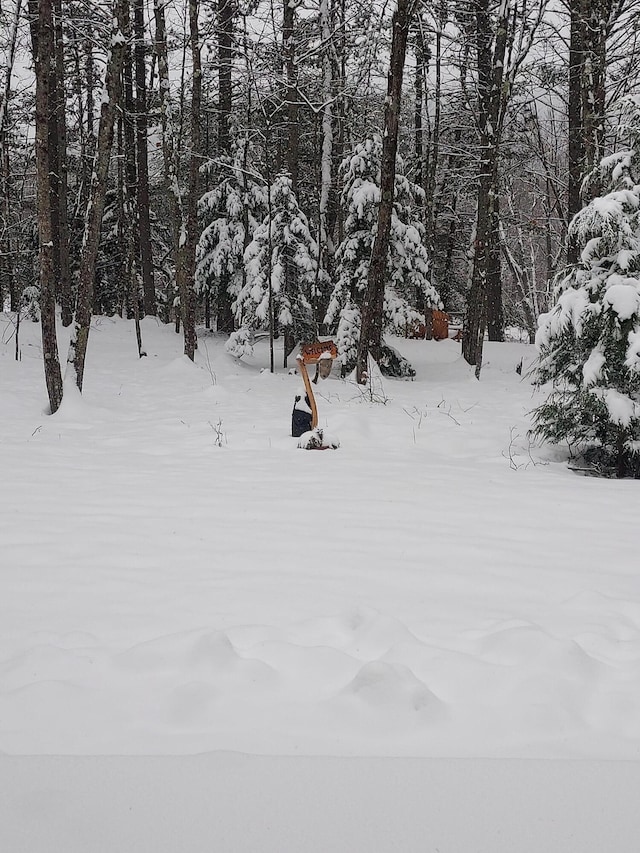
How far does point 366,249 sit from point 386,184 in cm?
236

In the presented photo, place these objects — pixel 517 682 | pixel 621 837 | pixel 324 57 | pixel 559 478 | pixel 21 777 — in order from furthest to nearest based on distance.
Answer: pixel 324 57 → pixel 559 478 → pixel 517 682 → pixel 21 777 → pixel 621 837

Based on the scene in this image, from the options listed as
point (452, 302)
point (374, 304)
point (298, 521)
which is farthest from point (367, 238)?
point (452, 302)

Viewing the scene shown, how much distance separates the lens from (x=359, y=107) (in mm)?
17359

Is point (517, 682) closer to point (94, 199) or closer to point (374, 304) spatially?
point (94, 199)

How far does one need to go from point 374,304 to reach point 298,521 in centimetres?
843

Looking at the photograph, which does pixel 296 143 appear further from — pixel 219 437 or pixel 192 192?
pixel 219 437

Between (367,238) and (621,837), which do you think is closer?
(621,837)

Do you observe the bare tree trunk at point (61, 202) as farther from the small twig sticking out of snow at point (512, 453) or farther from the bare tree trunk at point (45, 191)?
the small twig sticking out of snow at point (512, 453)

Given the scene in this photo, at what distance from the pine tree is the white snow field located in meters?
0.80

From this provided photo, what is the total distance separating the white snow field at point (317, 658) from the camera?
1.65 meters

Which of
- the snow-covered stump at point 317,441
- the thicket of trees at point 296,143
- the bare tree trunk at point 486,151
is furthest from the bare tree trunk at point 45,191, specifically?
the bare tree trunk at point 486,151

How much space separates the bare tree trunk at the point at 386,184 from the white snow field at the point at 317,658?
6.53 meters

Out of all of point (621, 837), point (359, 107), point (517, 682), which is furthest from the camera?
Result: point (359, 107)

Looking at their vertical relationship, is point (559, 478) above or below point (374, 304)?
below
